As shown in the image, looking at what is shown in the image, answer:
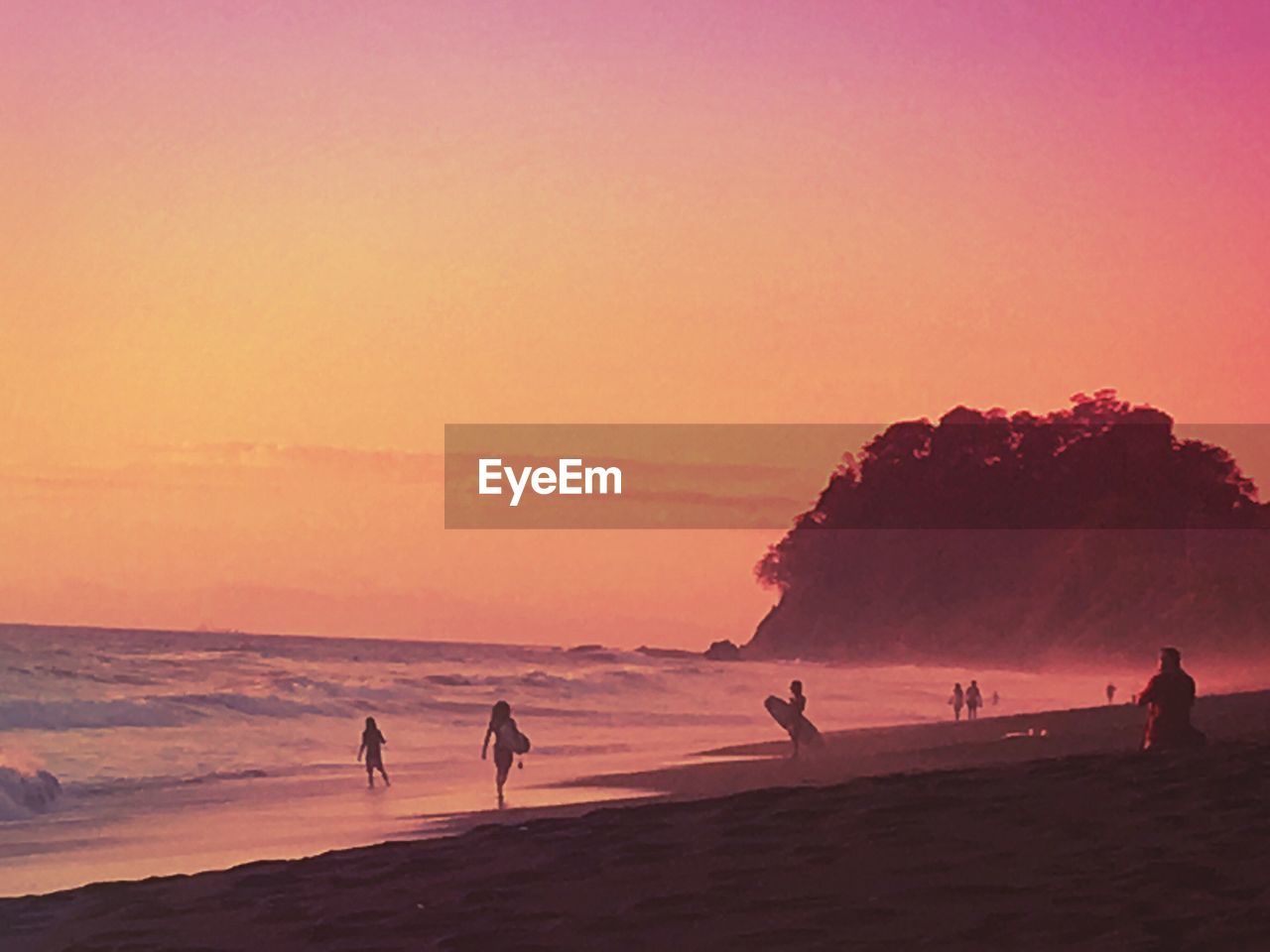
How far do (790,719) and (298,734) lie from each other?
25919 millimetres

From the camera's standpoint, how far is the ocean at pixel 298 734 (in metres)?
20.9

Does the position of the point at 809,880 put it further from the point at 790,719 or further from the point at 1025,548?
the point at 1025,548

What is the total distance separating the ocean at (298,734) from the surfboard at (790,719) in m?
2.82

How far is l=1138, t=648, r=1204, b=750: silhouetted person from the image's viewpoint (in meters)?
18.0

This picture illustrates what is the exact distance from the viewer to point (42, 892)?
1617 cm

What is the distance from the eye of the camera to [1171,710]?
59.6ft

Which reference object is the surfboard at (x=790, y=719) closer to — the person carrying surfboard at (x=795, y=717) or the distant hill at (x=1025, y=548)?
the person carrying surfboard at (x=795, y=717)

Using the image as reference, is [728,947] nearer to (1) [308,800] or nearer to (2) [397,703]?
(1) [308,800]

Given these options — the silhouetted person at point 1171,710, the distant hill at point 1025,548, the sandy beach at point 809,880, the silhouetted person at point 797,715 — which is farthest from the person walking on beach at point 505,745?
the distant hill at point 1025,548

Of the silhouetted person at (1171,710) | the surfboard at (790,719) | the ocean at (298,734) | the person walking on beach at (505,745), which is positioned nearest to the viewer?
the silhouetted person at (1171,710)

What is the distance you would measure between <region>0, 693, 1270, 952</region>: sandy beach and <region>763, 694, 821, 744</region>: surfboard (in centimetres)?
1093

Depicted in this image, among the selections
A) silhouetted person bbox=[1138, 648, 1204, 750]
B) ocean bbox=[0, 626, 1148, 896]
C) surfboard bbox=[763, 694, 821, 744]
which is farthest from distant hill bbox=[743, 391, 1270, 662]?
silhouetted person bbox=[1138, 648, 1204, 750]

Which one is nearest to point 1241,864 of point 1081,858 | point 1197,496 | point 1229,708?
point 1081,858

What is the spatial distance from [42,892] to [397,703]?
47.0 metres
